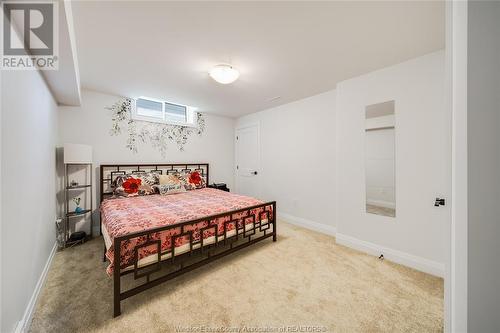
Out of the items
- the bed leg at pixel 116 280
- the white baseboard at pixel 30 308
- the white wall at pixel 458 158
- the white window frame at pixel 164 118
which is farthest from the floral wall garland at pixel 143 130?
the white wall at pixel 458 158

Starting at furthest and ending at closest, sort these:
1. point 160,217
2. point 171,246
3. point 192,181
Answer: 1. point 192,181
2. point 160,217
3. point 171,246

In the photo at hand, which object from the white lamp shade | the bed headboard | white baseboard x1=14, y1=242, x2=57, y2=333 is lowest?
white baseboard x1=14, y1=242, x2=57, y2=333

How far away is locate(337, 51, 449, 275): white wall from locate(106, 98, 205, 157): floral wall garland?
129 inches

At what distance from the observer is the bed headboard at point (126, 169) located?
3.43 metres

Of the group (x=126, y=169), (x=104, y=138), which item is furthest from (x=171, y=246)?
(x=104, y=138)

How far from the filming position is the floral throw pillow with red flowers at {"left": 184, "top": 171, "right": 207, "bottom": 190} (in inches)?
157

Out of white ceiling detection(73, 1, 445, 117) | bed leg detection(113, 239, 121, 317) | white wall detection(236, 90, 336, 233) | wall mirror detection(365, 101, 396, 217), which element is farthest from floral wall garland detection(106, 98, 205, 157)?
wall mirror detection(365, 101, 396, 217)

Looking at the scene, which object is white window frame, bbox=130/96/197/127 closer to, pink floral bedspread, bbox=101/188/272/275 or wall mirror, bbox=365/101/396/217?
pink floral bedspread, bbox=101/188/272/275

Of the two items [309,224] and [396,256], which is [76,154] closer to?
[309,224]

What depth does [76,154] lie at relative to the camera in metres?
2.82

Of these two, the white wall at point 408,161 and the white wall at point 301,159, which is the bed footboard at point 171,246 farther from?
the white wall at point 408,161

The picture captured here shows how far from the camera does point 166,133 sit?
4.14 m

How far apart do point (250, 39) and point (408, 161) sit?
7.47 feet
